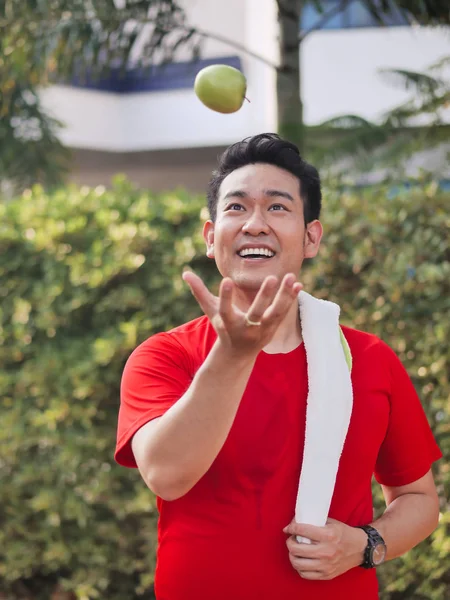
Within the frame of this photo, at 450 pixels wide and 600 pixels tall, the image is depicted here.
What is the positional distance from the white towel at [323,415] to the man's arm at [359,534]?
0.09ft

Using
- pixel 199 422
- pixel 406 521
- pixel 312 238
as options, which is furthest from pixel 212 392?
pixel 406 521

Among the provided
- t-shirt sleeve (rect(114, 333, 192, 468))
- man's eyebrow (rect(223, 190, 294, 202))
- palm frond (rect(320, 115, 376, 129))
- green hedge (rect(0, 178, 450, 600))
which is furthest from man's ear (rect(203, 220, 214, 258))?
palm frond (rect(320, 115, 376, 129))

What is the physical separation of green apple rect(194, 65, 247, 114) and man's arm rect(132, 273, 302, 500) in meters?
0.88

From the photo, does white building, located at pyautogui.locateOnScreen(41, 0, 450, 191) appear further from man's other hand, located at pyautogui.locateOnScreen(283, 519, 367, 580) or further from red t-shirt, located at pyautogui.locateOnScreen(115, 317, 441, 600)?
man's other hand, located at pyautogui.locateOnScreen(283, 519, 367, 580)

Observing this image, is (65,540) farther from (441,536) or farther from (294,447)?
(294,447)

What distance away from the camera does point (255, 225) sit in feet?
6.84

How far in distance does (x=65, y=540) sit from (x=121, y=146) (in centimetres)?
1084

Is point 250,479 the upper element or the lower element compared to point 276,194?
lower

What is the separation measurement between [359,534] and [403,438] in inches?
11.7

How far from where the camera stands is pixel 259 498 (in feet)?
6.75

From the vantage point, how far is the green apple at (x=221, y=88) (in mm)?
2422

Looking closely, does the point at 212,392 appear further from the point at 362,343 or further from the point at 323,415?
the point at 362,343

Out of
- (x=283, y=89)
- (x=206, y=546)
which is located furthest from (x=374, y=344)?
(x=283, y=89)

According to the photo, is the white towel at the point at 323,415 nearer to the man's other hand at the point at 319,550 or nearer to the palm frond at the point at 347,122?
the man's other hand at the point at 319,550
